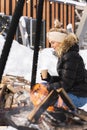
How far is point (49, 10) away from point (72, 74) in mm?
11329

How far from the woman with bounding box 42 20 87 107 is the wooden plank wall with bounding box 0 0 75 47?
346 inches

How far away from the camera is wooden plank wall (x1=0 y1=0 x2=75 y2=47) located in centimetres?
1388

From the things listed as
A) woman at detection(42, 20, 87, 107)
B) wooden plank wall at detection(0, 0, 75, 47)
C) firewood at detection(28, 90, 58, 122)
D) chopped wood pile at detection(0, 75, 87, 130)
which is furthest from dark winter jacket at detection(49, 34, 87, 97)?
wooden plank wall at detection(0, 0, 75, 47)

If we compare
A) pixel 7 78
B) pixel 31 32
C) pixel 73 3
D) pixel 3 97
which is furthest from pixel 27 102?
pixel 73 3

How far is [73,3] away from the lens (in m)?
16.5

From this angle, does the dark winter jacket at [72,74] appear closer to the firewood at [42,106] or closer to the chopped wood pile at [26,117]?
the chopped wood pile at [26,117]

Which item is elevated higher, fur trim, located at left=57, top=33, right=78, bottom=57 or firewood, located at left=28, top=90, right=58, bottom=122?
fur trim, located at left=57, top=33, right=78, bottom=57

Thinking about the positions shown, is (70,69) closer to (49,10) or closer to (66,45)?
(66,45)

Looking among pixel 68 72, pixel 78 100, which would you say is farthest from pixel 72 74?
pixel 78 100

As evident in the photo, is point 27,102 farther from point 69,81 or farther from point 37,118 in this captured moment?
point 37,118

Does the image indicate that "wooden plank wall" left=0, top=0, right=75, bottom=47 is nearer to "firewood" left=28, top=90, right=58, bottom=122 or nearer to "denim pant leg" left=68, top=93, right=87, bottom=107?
"denim pant leg" left=68, top=93, right=87, bottom=107

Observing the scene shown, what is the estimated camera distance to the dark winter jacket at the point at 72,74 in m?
4.37

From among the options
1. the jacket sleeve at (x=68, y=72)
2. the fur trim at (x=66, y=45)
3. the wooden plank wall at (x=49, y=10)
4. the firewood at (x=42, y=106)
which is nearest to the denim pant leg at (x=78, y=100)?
the jacket sleeve at (x=68, y=72)

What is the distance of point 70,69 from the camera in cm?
439
